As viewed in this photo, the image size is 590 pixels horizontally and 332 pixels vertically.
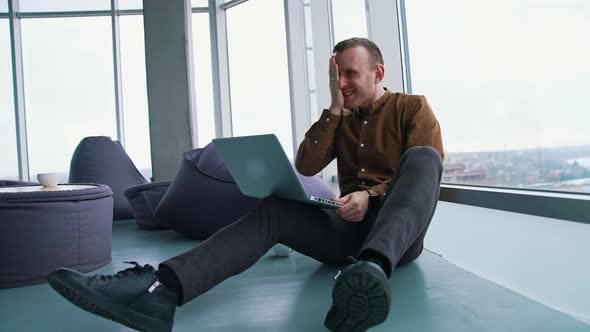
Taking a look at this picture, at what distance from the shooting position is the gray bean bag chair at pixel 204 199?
2.60 m

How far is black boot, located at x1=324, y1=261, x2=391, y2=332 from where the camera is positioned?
91 centimetres

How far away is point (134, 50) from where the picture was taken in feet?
19.2

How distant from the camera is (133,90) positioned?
19.1 feet

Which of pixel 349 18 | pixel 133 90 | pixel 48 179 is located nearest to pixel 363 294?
pixel 48 179

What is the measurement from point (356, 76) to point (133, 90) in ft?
15.5

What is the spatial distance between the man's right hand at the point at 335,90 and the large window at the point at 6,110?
212 inches

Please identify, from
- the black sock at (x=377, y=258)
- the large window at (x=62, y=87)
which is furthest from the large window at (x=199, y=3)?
the black sock at (x=377, y=258)

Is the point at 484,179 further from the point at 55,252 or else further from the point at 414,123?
the point at 55,252

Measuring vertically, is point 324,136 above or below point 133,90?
below

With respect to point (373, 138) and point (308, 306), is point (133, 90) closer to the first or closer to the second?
point (373, 138)

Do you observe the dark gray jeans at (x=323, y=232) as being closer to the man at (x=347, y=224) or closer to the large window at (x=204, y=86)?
the man at (x=347, y=224)

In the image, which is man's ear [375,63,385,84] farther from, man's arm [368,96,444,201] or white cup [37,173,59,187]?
white cup [37,173,59,187]

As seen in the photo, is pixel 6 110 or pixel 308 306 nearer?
pixel 308 306

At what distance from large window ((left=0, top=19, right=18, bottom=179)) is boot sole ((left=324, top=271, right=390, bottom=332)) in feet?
19.5
